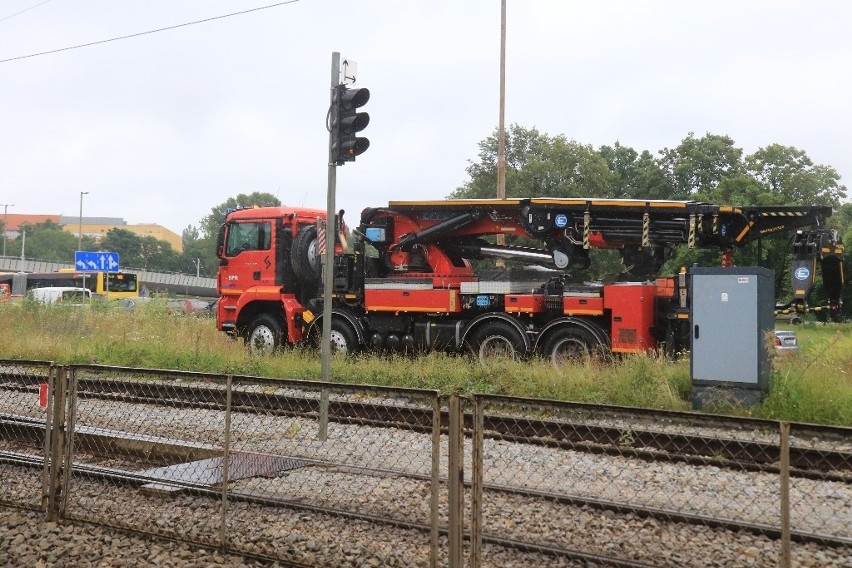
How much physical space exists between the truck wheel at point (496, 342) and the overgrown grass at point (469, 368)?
13.9 inches

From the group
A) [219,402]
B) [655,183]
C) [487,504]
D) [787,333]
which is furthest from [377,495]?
[655,183]

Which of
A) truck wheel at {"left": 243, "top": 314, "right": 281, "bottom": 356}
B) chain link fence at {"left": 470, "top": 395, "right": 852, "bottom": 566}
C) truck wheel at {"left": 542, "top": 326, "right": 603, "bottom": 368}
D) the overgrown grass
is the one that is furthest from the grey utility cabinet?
truck wheel at {"left": 243, "top": 314, "right": 281, "bottom": 356}

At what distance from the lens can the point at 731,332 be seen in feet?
36.0

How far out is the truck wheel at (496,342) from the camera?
47.3ft

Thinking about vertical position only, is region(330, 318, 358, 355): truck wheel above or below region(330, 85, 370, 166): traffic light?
below

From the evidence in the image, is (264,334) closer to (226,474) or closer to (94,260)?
(226,474)

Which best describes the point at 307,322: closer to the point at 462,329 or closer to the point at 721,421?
the point at 462,329

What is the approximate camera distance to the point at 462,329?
15.3 m

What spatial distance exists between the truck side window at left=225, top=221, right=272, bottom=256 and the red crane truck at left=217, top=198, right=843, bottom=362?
0.09 ft

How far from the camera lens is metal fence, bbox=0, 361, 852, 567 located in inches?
176

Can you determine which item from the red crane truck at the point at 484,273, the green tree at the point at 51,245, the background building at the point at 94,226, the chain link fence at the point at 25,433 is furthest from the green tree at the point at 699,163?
the background building at the point at 94,226

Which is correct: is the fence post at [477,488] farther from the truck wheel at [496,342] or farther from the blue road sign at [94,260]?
the blue road sign at [94,260]

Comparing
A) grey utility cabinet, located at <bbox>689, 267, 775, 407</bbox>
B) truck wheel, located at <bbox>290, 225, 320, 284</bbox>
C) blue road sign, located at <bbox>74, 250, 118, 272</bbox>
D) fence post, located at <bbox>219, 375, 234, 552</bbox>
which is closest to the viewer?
fence post, located at <bbox>219, 375, 234, 552</bbox>

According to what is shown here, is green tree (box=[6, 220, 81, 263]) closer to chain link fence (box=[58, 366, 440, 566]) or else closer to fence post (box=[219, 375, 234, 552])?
chain link fence (box=[58, 366, 440, 566])
